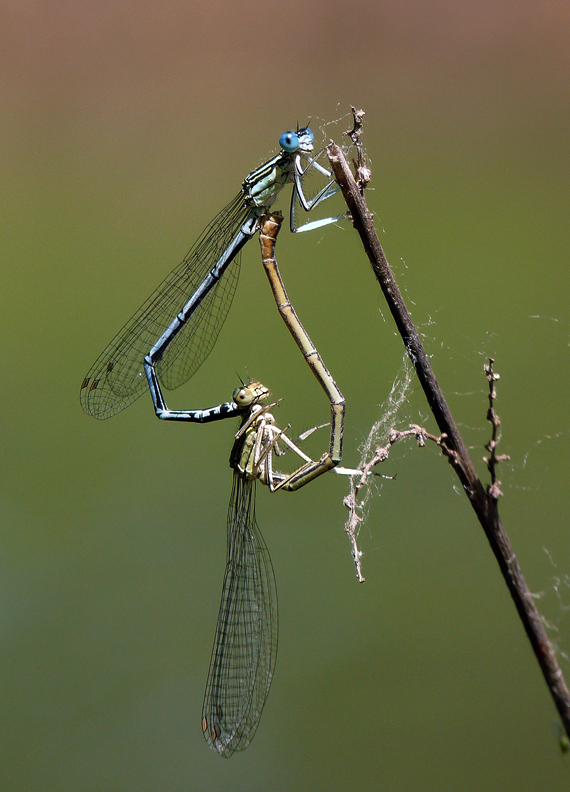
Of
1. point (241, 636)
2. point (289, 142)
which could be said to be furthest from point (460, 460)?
point (241, 636)

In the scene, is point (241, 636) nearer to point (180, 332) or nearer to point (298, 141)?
point (180, 332)

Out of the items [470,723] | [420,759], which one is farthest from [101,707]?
[470,723]

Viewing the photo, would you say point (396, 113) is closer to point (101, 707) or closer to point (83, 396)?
point (83, 396)

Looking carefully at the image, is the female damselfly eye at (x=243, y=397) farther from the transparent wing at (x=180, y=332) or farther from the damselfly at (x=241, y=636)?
the transparent wing at (x=180, y=332)

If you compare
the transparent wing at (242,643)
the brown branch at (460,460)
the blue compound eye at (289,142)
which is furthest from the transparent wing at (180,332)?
the brown branch at (460,460)

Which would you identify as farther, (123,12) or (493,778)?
(123,12)

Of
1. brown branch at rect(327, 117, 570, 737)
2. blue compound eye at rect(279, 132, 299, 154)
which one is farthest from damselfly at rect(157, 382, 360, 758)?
brown branch at rect(327, 117, 570, 737)

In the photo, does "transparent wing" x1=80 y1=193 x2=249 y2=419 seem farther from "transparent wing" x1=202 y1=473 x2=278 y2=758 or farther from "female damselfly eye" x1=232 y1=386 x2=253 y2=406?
"transparent wing" x1=202 y1=473 x2=278 y2=758
